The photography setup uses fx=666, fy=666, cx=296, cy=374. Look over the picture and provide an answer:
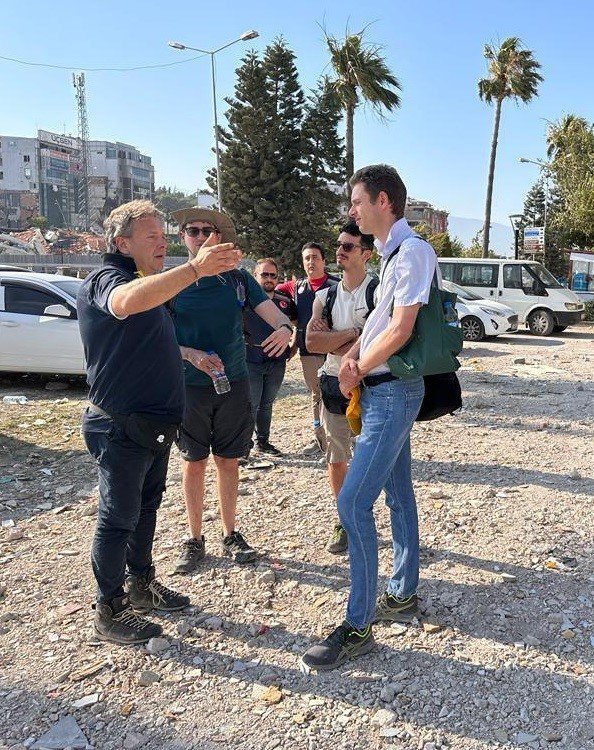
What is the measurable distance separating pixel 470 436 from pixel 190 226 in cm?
415

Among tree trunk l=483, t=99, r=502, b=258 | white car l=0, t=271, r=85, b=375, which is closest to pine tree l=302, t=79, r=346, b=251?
tree trunk l=483, t=99, r=502, b=258

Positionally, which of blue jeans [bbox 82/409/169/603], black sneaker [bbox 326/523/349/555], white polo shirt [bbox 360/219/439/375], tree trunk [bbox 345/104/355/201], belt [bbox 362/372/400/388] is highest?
tree trunk [bbox 345/104/355/201]

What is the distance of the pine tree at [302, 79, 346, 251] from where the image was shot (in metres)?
36.3

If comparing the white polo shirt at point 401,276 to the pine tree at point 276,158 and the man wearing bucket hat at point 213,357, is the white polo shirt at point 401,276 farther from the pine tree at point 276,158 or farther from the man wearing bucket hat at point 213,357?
the pine tree at point 276,158

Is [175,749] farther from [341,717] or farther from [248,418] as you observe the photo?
[248,418]

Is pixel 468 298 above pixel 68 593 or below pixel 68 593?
above

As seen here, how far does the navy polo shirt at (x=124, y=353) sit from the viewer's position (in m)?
2.83

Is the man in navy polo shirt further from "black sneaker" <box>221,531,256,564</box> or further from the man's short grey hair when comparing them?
"black sneaker" <box>221,531,256,564</box>

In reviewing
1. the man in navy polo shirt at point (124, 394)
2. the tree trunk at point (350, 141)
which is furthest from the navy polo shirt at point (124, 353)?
the tree trunk at point (350, 141)

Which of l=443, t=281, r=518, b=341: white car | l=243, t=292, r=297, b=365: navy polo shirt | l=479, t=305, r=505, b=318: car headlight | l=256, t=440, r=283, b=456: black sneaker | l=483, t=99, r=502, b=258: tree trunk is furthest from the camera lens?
l=483, t=99, r=502, b=258: tree trunk

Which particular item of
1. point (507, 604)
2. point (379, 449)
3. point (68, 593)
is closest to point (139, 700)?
point (68, 593)

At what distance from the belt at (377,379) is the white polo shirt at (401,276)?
2 cm

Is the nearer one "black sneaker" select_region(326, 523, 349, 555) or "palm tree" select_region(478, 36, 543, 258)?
"black sneaker" select_region(326, 523, 349, 555)

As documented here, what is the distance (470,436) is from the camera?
6750 mm
